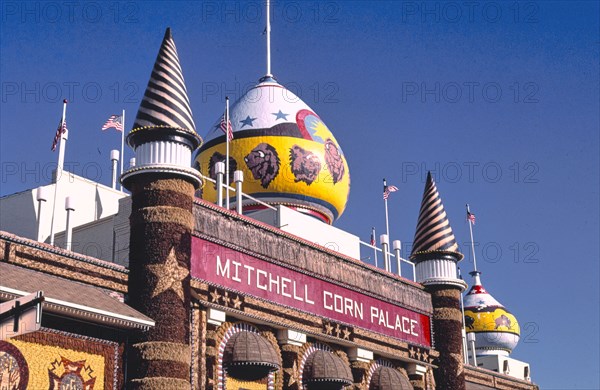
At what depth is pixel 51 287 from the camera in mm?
22234

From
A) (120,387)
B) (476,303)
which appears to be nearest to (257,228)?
(120,387)

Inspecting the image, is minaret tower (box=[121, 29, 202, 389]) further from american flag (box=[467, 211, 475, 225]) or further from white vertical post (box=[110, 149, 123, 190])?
american flag (box=[467, 211, 475, 225])

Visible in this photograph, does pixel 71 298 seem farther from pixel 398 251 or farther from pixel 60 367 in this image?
pixel 398 251

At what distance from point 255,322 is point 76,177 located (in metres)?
9.20

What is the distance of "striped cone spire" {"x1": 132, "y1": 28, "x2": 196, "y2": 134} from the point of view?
26641 mm

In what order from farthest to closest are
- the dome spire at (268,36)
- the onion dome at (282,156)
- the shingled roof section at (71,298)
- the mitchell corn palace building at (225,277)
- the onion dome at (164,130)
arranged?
1. the dome spire at (268,36)
2. the onion dome at (282,156)
3. the onion dome at (164,130)
4. the mitchell corn palace building at (225,277)
5. the shingled roof section at (71,298)

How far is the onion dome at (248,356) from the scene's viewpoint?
26.7m

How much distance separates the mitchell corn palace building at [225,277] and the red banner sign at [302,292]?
0.06 metres

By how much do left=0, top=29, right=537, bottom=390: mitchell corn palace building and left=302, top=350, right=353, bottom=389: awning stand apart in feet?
0.15

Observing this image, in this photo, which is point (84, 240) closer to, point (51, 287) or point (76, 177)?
point (76, 177)

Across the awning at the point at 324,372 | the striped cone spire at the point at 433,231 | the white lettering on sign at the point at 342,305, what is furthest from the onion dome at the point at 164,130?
the striped cone spire at the point at 433,231

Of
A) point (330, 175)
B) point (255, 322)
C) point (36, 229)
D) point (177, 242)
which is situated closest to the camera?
point (177, 242)

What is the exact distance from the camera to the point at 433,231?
37.1 metres

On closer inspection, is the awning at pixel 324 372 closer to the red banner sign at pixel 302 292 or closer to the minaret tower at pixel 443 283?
the red banner sign at pixel 302 292
